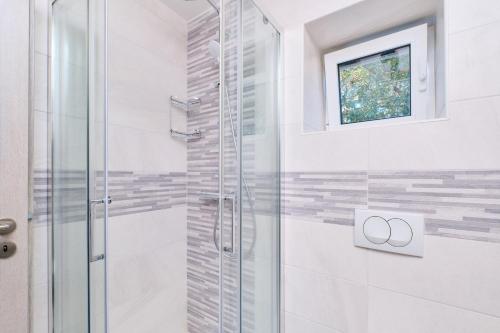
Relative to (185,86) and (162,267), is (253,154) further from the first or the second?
(162,267)

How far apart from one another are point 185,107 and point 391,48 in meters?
1.28

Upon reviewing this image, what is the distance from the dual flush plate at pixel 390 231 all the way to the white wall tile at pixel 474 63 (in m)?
0.46

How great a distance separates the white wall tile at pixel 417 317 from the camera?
30.3 inches

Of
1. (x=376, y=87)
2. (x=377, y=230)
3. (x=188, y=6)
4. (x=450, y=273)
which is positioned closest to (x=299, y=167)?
(x=377, y=230)

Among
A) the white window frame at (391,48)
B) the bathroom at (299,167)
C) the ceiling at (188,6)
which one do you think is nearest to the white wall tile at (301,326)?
the bathroom at (299,167)

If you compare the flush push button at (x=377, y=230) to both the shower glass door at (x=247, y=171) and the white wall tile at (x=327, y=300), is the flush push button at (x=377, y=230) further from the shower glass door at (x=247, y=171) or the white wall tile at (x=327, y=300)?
the shower glass door at (x=247, y=171)

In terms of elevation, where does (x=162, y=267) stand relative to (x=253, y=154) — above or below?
below

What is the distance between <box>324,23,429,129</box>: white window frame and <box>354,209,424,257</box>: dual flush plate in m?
0.42

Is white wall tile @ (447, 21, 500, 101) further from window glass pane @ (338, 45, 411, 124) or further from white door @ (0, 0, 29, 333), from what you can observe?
white door @ (0, 0, 29, 333)

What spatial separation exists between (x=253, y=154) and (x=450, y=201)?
0.74 metres

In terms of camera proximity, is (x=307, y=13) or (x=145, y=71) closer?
(x=307, y=13)

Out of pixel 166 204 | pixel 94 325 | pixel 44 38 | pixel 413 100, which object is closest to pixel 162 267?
pixel 166 204

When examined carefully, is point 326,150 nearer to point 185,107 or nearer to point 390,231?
point 390,231

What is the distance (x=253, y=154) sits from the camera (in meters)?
0.99
